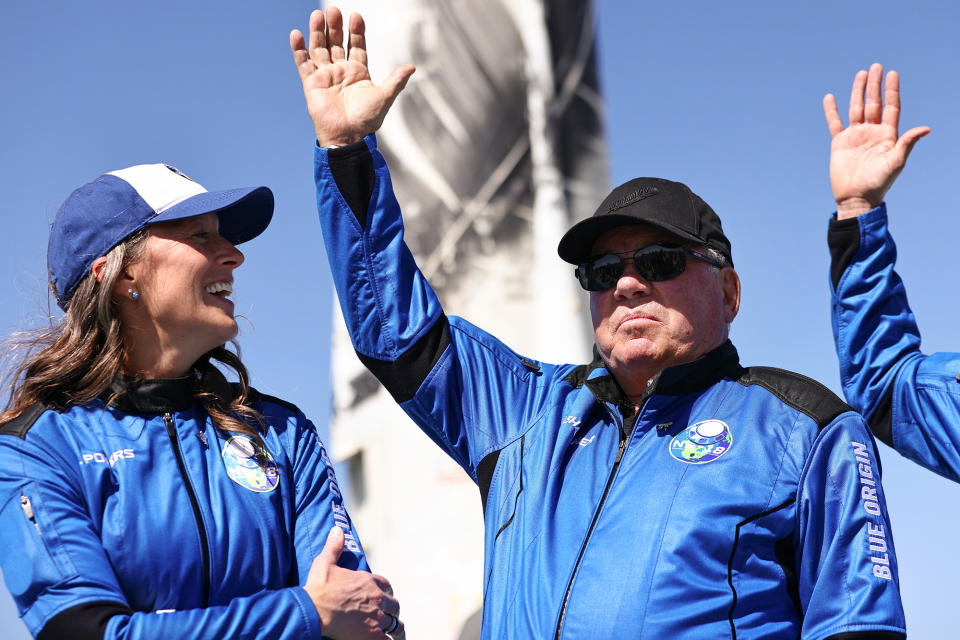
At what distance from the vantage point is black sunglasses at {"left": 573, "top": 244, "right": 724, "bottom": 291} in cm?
397

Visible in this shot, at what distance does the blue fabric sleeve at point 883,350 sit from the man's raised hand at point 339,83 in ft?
6.16

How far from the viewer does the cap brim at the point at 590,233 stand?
3.92m

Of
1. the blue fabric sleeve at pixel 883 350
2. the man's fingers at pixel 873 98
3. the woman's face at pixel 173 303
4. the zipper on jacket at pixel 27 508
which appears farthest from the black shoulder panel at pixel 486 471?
the man's fingers at pixel 873 98

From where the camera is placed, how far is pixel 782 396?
12.3 ft

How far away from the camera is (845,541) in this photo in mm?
3416

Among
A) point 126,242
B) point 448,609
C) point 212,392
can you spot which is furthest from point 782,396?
point 448,609

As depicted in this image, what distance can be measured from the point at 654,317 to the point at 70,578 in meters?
2.11

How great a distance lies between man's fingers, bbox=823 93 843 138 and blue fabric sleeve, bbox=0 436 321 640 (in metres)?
2.88

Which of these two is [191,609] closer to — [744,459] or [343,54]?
[744,459]

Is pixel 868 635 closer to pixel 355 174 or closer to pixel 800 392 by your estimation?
pixel 800 392

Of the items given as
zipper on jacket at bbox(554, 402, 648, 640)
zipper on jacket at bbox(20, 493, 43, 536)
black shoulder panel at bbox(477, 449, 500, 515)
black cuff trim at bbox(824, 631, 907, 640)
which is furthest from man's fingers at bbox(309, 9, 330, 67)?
black cuff trim at bbox(824, 631, 907, 640)

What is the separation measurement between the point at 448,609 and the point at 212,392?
5.98m

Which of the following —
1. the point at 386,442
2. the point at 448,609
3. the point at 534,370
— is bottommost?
the point at 448,609

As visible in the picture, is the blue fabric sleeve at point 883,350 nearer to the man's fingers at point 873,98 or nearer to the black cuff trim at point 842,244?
the black cuff trim at point 842,244
